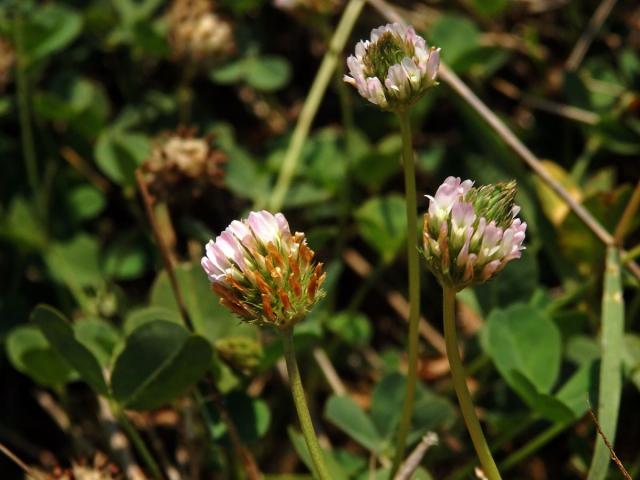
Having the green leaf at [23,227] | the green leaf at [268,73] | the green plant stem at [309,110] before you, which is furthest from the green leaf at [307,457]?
the green leaf at [268,73]

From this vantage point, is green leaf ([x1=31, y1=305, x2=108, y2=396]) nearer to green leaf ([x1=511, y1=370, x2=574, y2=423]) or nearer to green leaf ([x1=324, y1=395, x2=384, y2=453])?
green leaf ([x1=324, y1=395, x2=384, y2=453])

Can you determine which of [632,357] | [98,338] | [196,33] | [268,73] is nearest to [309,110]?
[268,73]

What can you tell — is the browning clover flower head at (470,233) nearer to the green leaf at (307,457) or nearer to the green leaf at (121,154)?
the green leaf at (307,457)

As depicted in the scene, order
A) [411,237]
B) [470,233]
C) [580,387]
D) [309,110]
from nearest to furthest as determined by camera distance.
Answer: [470,233] → [411,237] → [580,387] → [309,110]

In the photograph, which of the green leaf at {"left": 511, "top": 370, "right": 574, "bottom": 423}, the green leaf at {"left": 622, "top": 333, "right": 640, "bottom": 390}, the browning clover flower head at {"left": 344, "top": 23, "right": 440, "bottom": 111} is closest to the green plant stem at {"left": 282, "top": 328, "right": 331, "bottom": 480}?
the browning clover flower head at {"left": 344, "top": 23, "right": 440, "bottom": 111}

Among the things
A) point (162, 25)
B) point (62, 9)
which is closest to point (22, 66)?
point (62, 9)

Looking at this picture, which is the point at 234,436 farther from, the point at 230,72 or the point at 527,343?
the point at 230,72
